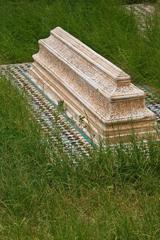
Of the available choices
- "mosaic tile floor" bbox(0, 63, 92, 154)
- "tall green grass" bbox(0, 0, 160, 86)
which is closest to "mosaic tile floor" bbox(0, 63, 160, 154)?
"mosaic tile floor" bbox(0, 63, 92, 154)

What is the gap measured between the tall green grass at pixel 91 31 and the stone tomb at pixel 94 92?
76 cm

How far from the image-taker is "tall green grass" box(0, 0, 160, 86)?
22.0ft

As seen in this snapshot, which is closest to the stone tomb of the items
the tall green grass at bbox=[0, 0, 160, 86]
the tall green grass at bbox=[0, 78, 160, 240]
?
the tall green grass at bbox=[0, 78, 160, 240]

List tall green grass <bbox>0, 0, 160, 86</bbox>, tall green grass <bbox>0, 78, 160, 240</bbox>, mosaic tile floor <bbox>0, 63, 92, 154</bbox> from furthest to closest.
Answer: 1. tall green grass <bbox>0, 0, 160, 86</bbox>
2. mosaic tile floor <bbox>0, 63, 92, 154</bbox>
3. tall green grass <bbox>0, 78, 160, 240</bbox>

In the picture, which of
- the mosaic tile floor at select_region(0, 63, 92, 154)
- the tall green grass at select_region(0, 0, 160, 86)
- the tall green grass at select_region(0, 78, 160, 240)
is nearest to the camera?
the tall green grass at select_region(0, 78, 160, 240)

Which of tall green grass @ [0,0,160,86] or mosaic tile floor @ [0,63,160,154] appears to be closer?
mosaic tile floor @ [0,63,160,154]

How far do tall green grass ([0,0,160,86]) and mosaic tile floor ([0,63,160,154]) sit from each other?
26 cm

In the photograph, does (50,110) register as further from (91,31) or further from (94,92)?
(91,31)

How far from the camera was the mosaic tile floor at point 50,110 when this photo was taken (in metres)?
5.11

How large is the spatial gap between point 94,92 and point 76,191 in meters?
1.45

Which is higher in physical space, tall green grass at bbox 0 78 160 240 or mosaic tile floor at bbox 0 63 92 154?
tall green grass at bbox 0 78 160 240

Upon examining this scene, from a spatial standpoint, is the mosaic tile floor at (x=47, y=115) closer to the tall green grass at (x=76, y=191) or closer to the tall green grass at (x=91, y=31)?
the tall green grass at (x=76, y=191)

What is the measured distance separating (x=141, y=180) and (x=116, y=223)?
76 centimetres

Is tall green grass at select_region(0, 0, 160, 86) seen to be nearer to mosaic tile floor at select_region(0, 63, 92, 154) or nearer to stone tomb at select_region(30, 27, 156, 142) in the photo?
mosaic tile floor at select_region(0, 63, 92, 154)
